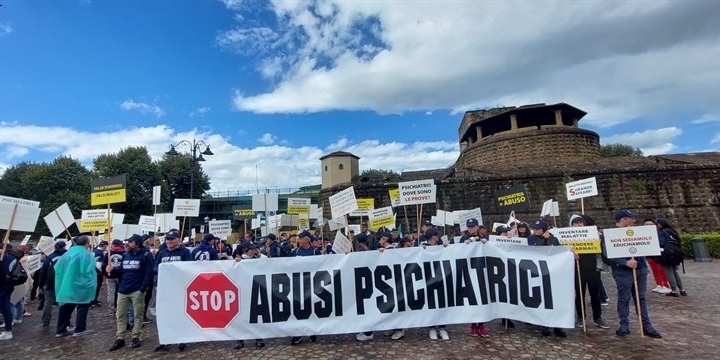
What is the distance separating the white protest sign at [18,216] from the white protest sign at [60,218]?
186 cm

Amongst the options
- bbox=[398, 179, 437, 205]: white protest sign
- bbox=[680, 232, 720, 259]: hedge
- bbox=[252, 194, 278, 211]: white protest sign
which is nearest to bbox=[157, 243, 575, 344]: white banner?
bbox=[398, 179, 437, 205]: white protest sign

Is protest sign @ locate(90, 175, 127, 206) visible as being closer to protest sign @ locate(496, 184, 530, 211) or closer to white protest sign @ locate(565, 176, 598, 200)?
protest sign @ locate(496, 184, 530, 211)

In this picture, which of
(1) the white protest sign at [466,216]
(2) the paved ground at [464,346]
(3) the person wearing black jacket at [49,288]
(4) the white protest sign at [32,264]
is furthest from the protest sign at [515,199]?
(4) the white protest sign at [32,264]

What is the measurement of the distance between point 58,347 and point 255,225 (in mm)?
10988

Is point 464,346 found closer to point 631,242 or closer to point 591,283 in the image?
point 591,283

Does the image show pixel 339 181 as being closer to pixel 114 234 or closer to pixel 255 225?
pixel 255 225

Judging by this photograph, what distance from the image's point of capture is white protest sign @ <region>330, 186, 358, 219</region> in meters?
7.70

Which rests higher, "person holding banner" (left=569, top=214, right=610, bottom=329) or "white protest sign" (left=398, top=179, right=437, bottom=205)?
"white protest sign" (left=398, top=179, right=437, bottom=205)

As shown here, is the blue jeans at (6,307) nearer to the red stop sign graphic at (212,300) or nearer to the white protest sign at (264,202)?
the red stop sign graphic at (212,300)

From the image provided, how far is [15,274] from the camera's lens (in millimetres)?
6625

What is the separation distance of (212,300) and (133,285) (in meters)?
1.51

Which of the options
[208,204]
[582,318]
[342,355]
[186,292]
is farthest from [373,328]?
[208,204]

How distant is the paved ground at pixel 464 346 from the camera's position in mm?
4844

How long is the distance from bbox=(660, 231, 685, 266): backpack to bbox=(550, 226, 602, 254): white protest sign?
13.3 ft
